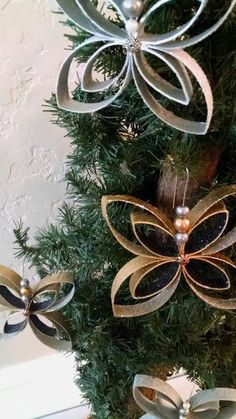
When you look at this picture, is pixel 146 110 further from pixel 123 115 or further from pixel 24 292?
pixel 24 292

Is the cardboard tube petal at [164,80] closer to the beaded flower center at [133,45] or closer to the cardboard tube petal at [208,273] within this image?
the beaded flower center at [133,45]

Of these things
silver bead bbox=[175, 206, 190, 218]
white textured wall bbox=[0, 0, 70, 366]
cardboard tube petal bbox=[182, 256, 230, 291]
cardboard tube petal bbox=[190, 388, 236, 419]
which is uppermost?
white textured wall bbox=[0, 0, 70, 366]

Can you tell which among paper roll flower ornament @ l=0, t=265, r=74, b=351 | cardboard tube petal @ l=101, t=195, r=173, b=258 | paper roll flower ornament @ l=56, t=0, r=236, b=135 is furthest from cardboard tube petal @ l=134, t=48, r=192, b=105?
paper roll flower ornament @ l=0, t=265, r=74, b=351

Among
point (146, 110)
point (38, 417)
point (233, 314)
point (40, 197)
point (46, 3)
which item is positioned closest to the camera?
point (146, 110)

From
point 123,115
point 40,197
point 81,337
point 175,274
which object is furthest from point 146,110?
point 40,197

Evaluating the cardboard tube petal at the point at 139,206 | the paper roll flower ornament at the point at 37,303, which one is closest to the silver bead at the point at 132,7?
the cardboard tube petal at the point at 139,206

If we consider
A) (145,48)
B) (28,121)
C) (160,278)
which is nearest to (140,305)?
(160,278)

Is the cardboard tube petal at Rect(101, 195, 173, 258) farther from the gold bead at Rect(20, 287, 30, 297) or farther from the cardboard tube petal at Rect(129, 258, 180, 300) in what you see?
the gold bead at Rect(20, 287, 30, 297)
